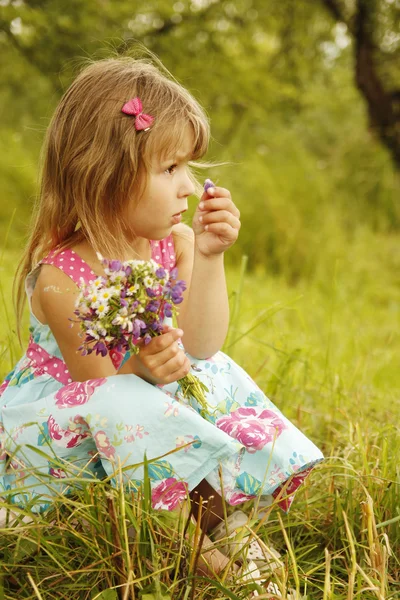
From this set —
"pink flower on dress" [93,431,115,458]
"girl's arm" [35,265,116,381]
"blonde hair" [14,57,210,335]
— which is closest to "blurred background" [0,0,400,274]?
"blonde hair" [14,57,210,335]

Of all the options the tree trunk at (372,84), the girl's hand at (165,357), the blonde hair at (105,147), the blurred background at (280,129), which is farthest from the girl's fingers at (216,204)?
the tree trunk at (372,84)

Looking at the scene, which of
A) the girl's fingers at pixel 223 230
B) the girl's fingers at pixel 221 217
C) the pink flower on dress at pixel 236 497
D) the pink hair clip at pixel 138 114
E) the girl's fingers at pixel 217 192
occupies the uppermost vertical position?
the pink hair clip at pixel 138 114

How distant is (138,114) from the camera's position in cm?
173

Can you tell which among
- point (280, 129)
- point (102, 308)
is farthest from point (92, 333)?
point (280, 129)

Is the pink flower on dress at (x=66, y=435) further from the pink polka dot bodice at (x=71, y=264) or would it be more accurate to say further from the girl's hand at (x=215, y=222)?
the girl's hand at (x=215, y=222)

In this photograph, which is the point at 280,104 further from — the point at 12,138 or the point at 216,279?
the point at 216,279

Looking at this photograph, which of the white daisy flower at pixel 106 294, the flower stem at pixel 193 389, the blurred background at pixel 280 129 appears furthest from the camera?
the blurred background at pixel 280 129

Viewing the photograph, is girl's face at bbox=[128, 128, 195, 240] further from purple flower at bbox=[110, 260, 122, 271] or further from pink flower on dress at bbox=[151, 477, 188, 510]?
pink flower on dress at bbox=[151, 477, 188, 510]

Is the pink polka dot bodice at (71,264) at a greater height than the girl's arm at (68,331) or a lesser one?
greater

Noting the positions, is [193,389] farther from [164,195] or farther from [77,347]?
[164,195]

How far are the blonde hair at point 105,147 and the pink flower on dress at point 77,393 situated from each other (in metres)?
0.35

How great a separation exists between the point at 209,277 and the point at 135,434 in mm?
496

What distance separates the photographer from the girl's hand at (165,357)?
1460mm

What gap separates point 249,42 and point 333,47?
1.20 meters
